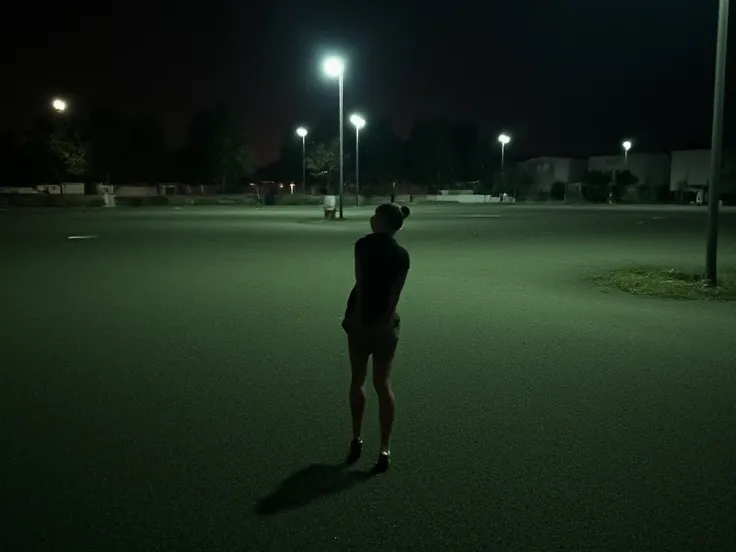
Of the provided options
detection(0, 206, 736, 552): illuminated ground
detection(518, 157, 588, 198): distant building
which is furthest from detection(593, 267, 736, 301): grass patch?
detection(518, 157, 588, 198): distant building

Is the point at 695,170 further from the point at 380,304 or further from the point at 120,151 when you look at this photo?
the point at 380,304

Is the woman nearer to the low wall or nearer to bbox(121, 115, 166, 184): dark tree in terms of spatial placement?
the low wall

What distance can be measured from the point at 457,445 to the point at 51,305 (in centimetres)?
853

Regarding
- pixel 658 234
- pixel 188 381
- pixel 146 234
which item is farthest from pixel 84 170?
pixel 188 381

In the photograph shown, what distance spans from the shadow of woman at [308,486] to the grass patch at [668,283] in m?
9.57

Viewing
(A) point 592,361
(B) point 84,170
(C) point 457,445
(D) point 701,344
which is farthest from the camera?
(B) point 84,170

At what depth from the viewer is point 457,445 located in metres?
5.61

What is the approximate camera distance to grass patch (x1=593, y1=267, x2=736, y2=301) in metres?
13.2

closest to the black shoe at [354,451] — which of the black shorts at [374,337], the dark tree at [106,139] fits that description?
the black shorts at [374,337]

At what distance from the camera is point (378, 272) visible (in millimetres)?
5043

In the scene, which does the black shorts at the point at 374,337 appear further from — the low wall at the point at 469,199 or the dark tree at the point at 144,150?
the dark tree at the point at 144,150

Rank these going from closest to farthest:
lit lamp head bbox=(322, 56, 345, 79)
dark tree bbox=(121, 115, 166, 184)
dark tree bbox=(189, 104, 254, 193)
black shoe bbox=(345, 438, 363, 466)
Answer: black shoe bbox=(345, 438, 363, 466), lit lamp head bbox=(322, 56, 345, 79), dark tree bbox=(189, 104, 254, 193), dark tree bbox=(121, 115, 166, 184)

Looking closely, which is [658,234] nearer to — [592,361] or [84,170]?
[592,361]

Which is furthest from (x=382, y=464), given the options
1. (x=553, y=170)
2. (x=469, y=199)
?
(x=553, y=170)
